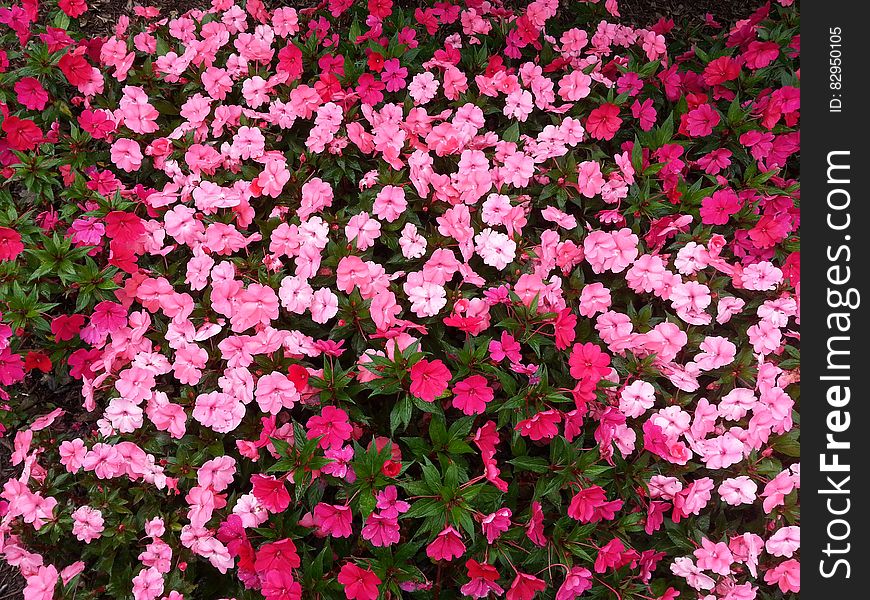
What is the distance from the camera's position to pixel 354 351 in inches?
84.7

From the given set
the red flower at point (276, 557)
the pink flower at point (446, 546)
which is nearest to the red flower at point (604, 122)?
the pink flower at point (446, 546)

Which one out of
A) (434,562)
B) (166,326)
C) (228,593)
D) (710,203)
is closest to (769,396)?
(710,203)

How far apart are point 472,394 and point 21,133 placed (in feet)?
6.76

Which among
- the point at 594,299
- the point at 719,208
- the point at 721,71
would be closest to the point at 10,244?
the point at 594,299

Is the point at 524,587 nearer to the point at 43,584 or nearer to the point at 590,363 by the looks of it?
the point at 590,363

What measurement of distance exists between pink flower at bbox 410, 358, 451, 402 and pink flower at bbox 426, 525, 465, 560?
14.7 inches

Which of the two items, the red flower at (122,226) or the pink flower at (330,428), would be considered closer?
the pink flower at (330,428)

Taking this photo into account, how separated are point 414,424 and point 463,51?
180cm

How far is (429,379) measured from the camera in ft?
5.93

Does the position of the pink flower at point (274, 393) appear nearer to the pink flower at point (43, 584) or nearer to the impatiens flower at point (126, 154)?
the pink flower at point (43, 584)

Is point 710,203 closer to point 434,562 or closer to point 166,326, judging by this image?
point 434,562

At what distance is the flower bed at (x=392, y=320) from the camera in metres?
1.88

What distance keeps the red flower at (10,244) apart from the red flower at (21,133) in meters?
0.48

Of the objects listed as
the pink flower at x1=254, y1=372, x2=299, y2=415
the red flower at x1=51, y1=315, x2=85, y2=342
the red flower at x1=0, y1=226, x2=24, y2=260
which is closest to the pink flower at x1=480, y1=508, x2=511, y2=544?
the pink flower at x1=254, y1=372, x2=299, y2=415
